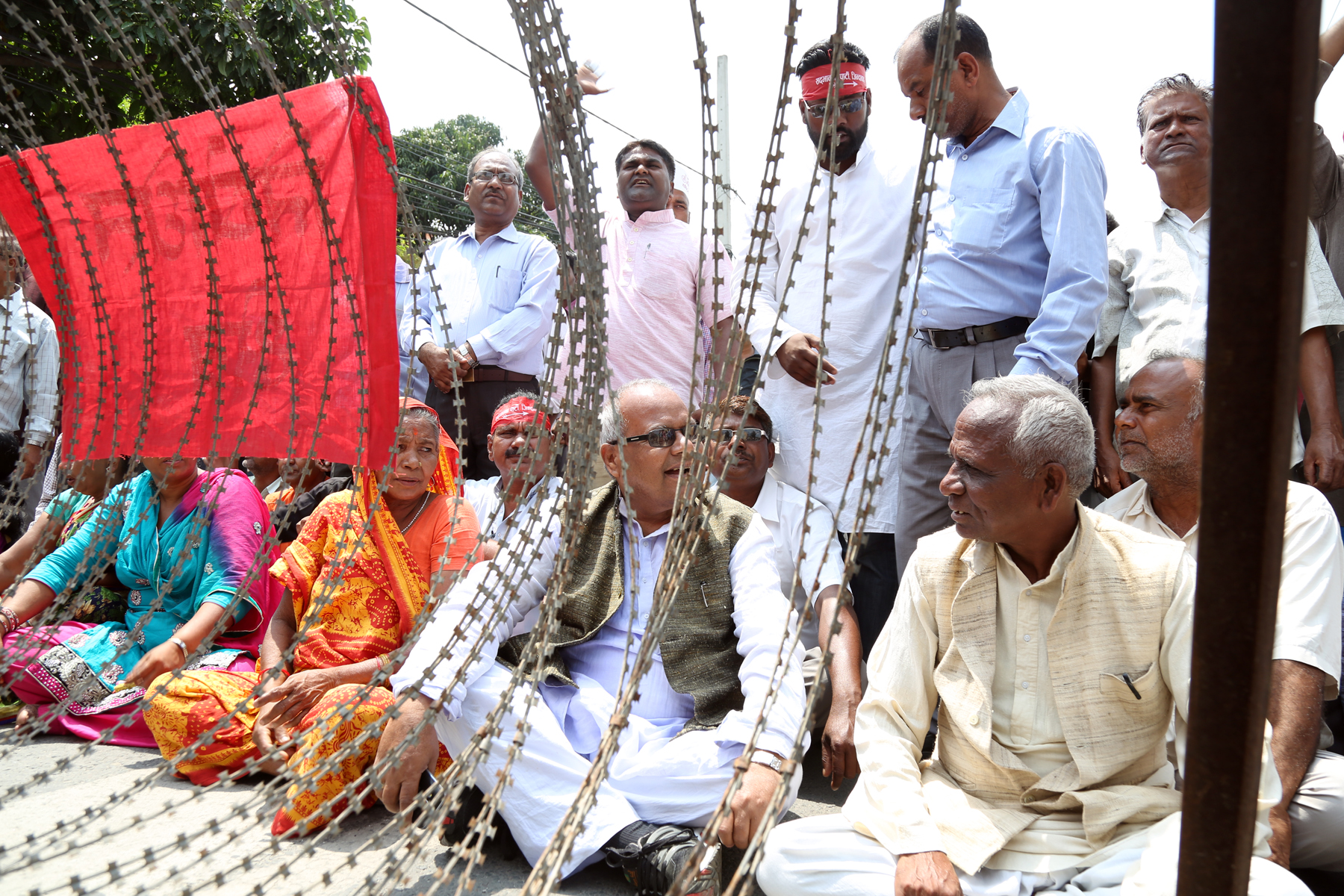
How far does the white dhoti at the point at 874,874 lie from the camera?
2.13 m

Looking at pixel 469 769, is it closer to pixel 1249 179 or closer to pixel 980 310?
pixel 1249 179

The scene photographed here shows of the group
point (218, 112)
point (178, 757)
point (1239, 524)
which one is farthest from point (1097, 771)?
point (218, 112)

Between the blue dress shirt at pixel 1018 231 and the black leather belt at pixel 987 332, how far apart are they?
0.02 meters

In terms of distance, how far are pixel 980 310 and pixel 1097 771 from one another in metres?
1.87

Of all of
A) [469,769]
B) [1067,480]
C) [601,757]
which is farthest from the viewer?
[1067,480]

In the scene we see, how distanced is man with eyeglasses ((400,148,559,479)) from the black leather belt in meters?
2.35

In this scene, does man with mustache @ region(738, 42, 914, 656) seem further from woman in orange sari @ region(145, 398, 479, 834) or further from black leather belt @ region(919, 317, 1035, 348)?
woman in orange sari @ region(145, 398, 479, 834)

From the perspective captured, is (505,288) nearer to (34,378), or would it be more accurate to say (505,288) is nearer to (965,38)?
(965,38)

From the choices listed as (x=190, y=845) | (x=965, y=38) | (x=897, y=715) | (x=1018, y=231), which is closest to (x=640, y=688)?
(x=897, y=715)

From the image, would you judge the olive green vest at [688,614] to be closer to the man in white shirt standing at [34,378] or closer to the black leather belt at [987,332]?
the black leather belt at [987,332]

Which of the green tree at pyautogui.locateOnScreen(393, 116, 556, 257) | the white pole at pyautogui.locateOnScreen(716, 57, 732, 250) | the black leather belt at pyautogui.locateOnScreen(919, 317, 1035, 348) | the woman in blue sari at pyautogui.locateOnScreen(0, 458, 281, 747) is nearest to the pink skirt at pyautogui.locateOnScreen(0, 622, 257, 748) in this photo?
the woman in blue sari at pyautogui.locateOnScreen(0, 458, 281, 747)

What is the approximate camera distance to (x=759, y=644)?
10.2 feet

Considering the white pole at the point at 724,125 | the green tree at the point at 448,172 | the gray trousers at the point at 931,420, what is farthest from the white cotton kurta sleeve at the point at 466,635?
the green tree at the point at 448,172

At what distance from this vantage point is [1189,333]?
3477 millimetres
